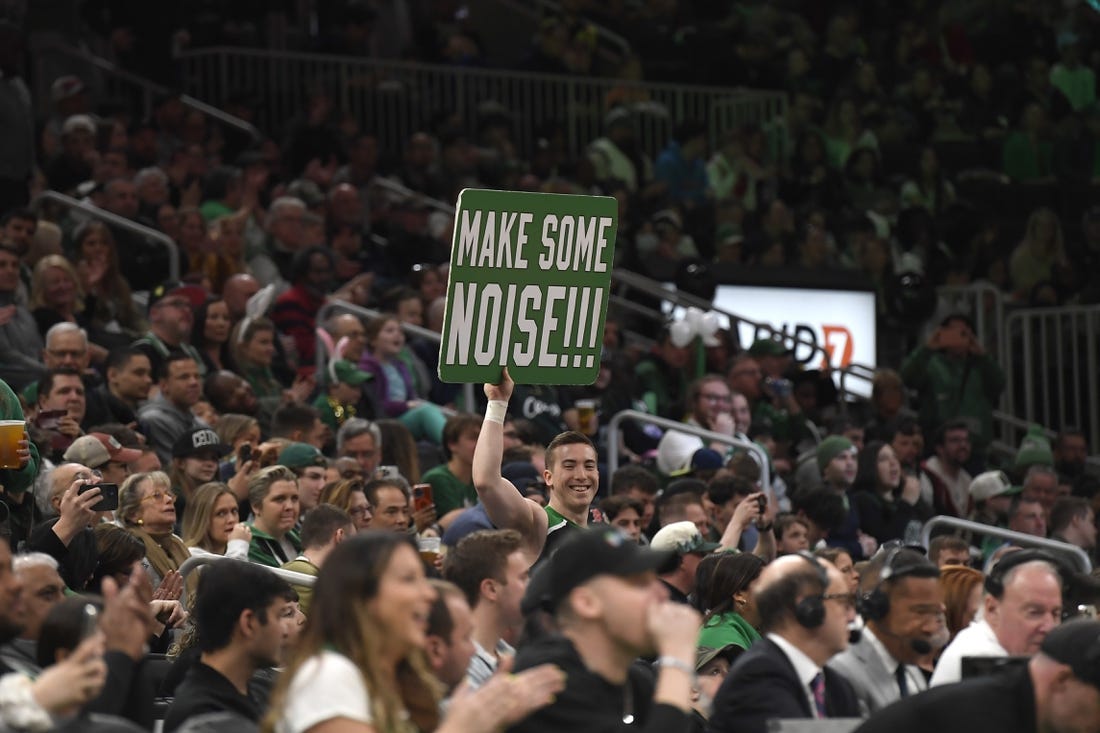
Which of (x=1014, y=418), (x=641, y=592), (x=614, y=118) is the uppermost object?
(x=614, y=118)

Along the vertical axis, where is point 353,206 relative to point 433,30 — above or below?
below

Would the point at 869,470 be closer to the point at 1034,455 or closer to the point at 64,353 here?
the point at 1034,455

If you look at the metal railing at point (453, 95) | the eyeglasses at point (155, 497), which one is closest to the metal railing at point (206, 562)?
the eyeglasses at point (155, 497)

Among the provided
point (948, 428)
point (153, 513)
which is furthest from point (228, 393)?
point (948, 428)

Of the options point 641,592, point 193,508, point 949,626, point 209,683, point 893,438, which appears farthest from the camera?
point 893,438

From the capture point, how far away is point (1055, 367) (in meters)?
18.1

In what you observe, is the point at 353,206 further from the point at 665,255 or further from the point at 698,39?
the point at 698,39

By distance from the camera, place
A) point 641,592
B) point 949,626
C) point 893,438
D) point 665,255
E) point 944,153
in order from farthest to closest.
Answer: point 944,153 < point 665,255 < point 893,438 < point 949,626 < point 641,592

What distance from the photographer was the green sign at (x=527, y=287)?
302 inches

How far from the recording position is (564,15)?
22344 mm

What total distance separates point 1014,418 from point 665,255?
335cm

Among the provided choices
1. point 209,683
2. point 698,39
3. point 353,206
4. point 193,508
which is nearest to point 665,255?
point 353,206

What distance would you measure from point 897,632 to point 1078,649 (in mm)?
1181

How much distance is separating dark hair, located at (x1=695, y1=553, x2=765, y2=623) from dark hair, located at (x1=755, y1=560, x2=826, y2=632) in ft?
6.52
